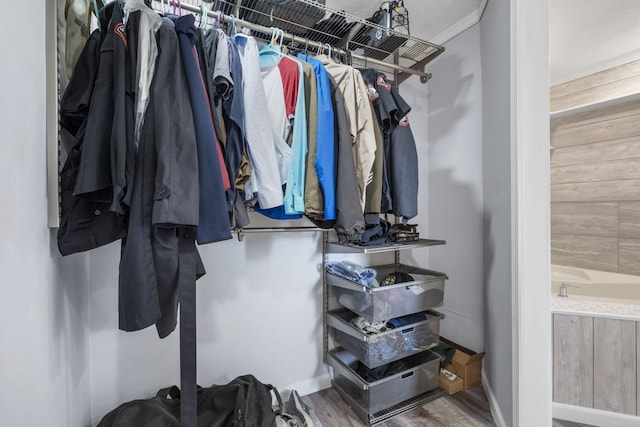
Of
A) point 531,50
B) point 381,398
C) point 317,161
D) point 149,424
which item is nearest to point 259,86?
point 317,161

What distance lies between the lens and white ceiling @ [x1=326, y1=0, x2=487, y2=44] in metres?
1.58

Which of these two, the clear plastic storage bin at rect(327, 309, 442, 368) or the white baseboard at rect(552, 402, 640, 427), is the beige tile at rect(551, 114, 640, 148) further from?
the clear plastic storage bin at rect(327, 309, 442, 368)

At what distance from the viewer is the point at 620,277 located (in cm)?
213

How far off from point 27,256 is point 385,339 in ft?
4.53

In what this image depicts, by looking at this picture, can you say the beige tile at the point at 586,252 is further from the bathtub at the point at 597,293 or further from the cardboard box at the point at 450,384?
the cardboard box at the point at 450,384

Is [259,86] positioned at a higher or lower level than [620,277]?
higher

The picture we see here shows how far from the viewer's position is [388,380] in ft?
4.62

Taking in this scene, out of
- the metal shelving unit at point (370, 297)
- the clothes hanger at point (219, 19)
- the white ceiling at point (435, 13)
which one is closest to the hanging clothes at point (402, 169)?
the metal shelving unit at point (370, 297)

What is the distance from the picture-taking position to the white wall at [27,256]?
55cm

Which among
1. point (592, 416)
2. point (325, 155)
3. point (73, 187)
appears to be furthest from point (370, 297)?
point (592, 416)

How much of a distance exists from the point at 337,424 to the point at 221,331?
2.45 ft

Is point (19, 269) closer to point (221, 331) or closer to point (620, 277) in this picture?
point (221, 331)

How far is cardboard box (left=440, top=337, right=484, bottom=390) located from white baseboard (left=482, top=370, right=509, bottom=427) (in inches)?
2.0

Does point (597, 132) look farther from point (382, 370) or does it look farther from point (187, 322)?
point (187, 322)
